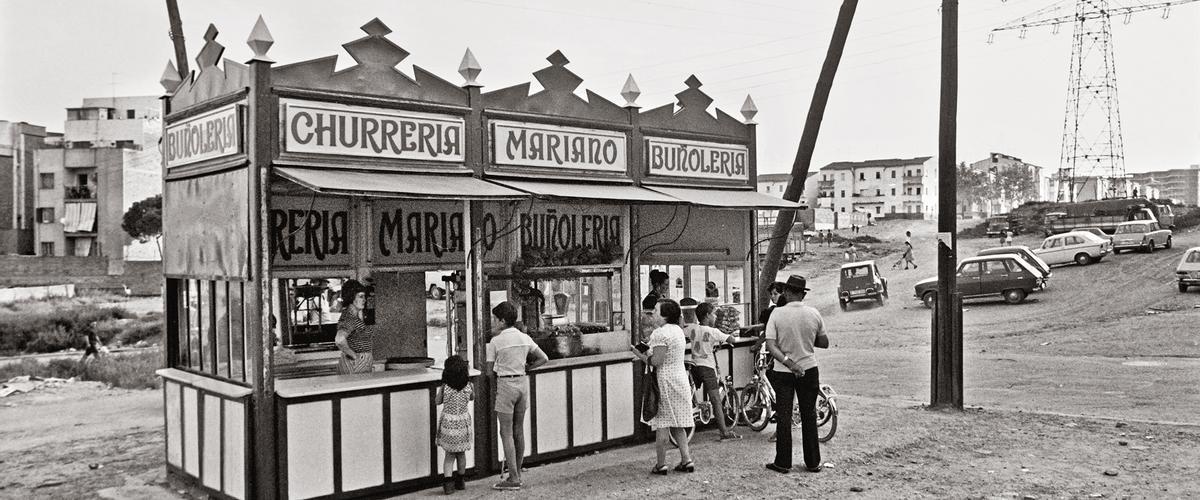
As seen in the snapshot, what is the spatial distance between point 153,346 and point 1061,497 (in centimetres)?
3447

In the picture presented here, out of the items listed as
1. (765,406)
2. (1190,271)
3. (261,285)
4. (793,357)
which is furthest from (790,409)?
(1190,271)

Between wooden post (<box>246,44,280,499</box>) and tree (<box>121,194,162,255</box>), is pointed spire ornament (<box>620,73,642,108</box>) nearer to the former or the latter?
wooden post (<box>246,44,280,499</box>)

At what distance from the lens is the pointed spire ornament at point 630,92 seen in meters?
11.6

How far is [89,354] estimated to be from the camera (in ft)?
84.5

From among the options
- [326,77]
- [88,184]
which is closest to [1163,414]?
[326,77]

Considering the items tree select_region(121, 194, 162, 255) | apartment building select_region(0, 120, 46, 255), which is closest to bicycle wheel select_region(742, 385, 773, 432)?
tree select_region(121, 194, 162, 255)

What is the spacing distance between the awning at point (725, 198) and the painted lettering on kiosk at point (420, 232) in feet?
7.68

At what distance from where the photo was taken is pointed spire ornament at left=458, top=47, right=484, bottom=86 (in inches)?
382

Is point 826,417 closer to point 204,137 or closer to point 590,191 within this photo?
point 590,191

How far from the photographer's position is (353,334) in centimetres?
980

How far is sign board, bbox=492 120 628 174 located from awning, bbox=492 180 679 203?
22cm

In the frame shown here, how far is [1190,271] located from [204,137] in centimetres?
3120

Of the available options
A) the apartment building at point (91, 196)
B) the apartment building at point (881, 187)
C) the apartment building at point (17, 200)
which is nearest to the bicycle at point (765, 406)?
the apartment building at point (91, 196)

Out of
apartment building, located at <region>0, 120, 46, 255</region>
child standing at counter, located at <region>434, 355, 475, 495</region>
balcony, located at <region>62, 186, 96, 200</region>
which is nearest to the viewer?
child standing at counter, located at <region>434, 355, 475, 495</region>
